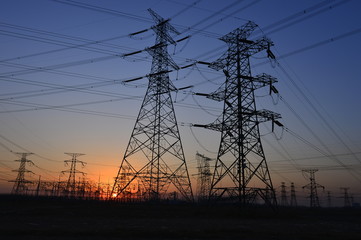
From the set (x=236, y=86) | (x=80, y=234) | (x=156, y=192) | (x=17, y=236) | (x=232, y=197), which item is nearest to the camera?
(x=17, y=236)

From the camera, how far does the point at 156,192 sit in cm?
3362

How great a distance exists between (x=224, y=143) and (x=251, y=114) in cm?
396

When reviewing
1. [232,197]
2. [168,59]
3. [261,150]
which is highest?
[168,59]

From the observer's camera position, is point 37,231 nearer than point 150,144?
Yes

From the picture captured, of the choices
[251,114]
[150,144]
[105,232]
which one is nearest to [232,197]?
[251,114]

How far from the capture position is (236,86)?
31062 millimetres

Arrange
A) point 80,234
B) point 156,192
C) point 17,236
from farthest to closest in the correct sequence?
point 156,192, point 80,234, point 17,236

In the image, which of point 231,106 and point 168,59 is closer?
point 231,106

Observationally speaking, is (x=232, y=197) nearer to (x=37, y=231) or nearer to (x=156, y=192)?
(x=156, y=192)

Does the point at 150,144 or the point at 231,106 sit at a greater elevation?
the point at 231,106

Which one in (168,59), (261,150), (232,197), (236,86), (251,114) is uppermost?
(168,59)

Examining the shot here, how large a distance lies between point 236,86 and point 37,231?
73.7ft

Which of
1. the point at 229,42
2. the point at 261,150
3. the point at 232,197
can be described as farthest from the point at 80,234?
the point at 229,42

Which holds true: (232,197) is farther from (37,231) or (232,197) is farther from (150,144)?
(37,231)
